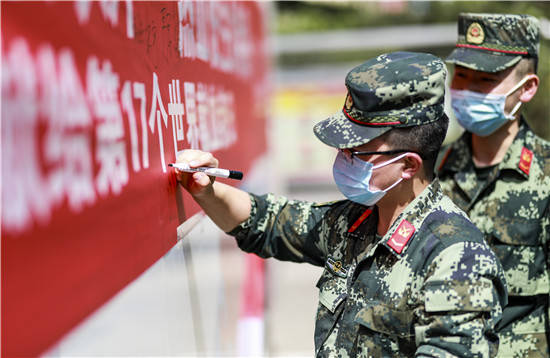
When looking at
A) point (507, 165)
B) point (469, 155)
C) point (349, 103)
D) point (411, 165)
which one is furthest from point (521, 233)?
point (349, 103)

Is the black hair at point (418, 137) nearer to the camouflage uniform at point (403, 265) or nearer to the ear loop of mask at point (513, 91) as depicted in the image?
the camouflage uniform at point (403, 265)

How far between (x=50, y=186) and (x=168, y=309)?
2.93 ft

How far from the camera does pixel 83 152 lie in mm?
999

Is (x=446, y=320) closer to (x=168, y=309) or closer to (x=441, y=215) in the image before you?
(x=441, y=215)

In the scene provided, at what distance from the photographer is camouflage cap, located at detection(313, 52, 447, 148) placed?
4.82 ft

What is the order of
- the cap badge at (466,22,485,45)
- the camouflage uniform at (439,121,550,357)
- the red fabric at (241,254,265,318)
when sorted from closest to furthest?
the camouflage uniform at (439,121,550,357), the cap badge at (466,22,485,45), the red fabric at (241,254,265,318)

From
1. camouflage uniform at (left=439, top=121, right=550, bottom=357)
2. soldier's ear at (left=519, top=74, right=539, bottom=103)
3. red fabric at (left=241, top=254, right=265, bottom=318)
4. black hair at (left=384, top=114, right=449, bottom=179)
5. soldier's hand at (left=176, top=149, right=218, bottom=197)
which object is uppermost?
soldier's ear at (left=519, top=74, right=539, bottom=103)

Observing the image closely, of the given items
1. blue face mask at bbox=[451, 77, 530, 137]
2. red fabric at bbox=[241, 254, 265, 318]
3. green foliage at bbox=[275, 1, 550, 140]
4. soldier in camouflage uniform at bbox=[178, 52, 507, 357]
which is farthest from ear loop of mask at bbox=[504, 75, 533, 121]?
green foliage at bbox=[275, 1, 550, 140]

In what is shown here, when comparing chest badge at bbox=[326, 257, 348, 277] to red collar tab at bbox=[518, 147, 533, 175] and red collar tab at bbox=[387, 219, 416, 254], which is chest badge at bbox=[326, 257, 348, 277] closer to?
red collar tab at bbox=[387, 219, 416, 254]

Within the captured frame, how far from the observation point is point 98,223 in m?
1.05

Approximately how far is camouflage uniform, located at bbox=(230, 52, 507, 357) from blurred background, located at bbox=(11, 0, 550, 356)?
445 mm

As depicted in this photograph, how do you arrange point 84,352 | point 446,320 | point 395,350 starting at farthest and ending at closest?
point 395,350, point 446,320, point 84,352

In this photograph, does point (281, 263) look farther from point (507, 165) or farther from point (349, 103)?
point (349, 103)

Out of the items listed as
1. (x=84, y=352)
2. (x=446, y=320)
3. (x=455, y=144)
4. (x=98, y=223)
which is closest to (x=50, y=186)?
(x=98, y=223)
